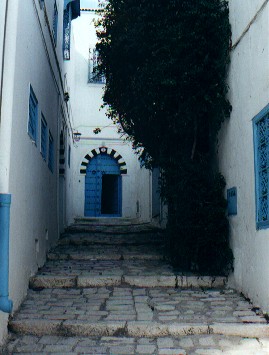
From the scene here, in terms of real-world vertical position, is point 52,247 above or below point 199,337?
above

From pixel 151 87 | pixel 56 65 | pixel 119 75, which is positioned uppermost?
pixel 56 65

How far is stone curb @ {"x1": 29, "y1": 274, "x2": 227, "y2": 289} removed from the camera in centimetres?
582

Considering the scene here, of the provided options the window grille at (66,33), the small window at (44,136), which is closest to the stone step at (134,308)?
the small window at (44,136)

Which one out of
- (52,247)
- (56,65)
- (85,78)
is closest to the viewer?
(52,247)

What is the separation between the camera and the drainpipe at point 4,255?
11.7 feet

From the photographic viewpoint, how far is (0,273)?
11.7ft

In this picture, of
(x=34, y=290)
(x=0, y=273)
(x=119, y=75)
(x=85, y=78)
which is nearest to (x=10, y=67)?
(x=0, y=273)

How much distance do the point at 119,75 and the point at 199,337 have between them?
15.5 ft

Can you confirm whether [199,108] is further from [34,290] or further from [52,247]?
[52,247]

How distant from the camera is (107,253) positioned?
24.9ft

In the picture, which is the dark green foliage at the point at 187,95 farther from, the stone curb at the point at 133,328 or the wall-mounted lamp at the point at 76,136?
the wall-mounted lamp at the point at 76,136

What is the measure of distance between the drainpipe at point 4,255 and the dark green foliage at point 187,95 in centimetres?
282

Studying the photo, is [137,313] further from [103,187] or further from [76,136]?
[103,187]

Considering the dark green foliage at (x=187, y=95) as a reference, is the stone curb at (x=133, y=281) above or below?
below
